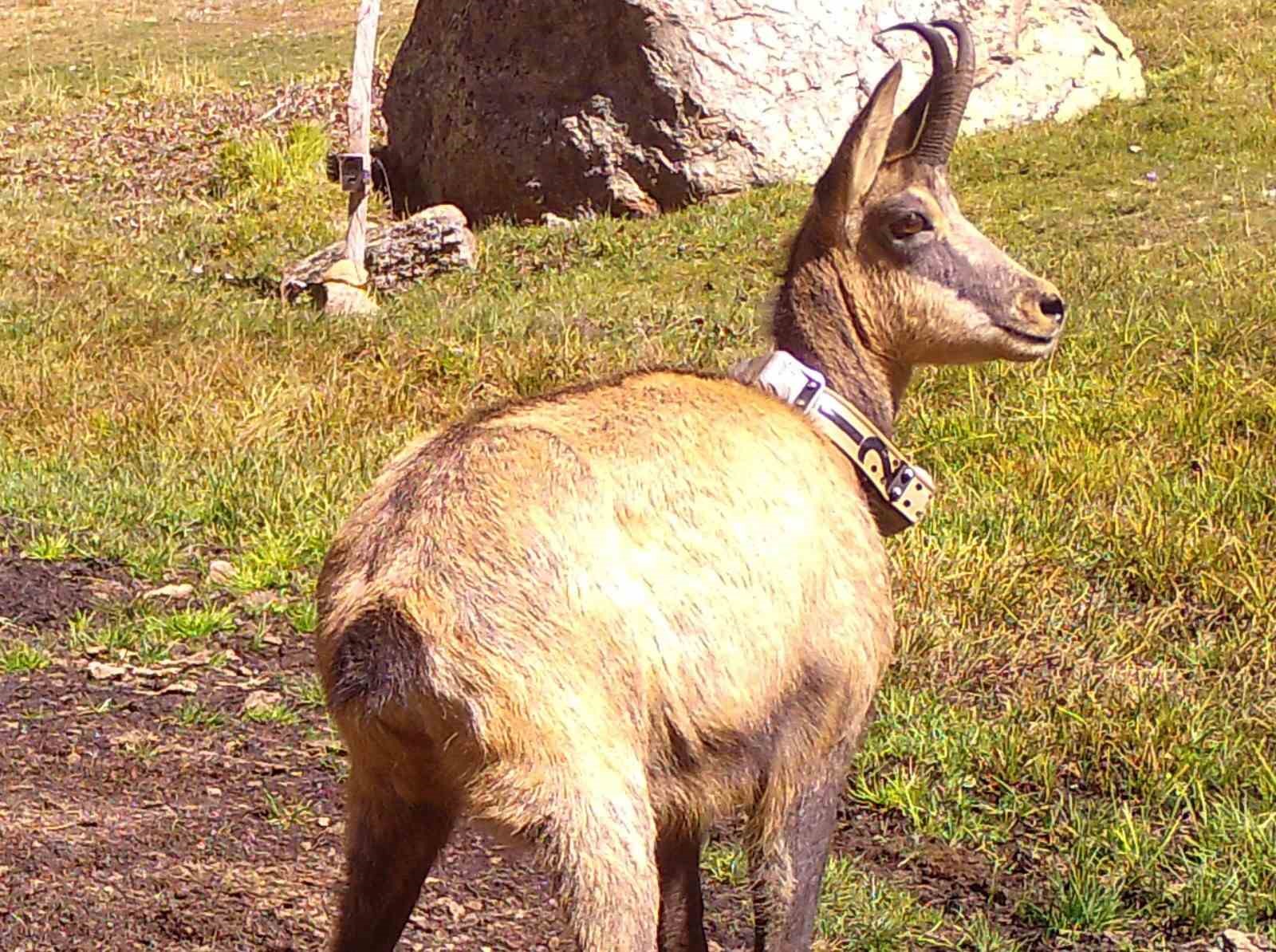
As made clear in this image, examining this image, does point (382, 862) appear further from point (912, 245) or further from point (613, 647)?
point (912, 245)

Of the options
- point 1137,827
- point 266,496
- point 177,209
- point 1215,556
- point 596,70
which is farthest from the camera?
point 177,209

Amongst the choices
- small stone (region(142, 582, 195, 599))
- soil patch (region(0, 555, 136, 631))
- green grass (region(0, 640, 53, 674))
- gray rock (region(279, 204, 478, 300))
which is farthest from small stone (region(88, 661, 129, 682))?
gray rock (region(279, 204, 478, 300))

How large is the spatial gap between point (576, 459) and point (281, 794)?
2.06 m

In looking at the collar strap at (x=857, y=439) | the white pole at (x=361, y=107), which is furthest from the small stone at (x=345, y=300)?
the collar strap at (x=857, y=439)

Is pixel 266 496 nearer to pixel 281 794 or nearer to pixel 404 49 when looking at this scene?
pixel 281 794

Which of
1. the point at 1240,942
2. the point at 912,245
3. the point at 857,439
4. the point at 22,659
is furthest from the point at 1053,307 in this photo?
the point at 22,659

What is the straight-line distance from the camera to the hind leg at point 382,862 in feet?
11.1

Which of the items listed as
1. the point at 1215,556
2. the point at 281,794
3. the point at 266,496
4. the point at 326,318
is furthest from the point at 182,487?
the point at 1215,556

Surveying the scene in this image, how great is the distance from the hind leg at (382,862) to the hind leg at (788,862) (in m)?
0.62

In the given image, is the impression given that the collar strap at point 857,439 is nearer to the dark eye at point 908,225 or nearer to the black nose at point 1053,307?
the dark eye at point 908,225

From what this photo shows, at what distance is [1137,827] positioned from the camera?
4.64 meters

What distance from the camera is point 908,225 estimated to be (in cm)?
440

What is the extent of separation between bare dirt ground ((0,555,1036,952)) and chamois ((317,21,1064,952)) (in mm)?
484

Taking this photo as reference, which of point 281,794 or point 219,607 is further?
point 219,607
